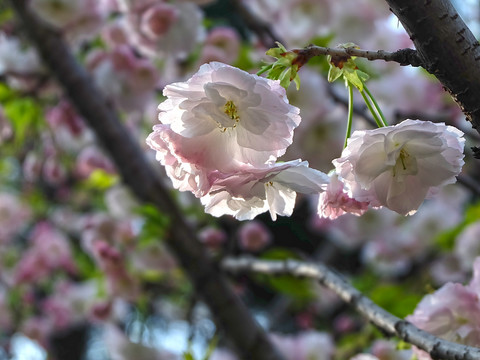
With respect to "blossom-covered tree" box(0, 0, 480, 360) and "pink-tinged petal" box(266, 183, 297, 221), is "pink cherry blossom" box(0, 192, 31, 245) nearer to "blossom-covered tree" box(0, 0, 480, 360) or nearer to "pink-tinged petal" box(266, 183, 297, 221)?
"blossom-covered tree" box(0, 0, 480, 360)

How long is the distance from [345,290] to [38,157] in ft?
5.03

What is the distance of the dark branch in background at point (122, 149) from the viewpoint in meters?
1.59

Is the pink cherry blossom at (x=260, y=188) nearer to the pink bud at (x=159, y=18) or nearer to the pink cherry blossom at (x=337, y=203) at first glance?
the pink cherry blossom at (x=337, y=203)

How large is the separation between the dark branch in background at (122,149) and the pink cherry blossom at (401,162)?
1014 mm

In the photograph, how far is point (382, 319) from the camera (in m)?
0.77

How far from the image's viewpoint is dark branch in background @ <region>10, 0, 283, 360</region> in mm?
1591

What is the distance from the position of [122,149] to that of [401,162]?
1.19 m

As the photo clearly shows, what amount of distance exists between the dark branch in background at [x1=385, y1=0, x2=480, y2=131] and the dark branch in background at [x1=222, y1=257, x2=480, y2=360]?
0.82ft

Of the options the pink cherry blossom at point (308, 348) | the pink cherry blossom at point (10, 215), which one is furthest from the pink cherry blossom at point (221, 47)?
the pink cherry blossom at point (10, 215)

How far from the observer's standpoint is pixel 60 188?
315cm

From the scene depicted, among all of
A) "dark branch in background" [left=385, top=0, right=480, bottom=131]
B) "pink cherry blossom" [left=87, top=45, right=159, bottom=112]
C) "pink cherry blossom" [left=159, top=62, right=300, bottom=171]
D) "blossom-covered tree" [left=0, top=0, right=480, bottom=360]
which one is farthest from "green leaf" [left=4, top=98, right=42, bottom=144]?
"dark branch in background" [left=385, top=0, right=480, bottom=131]

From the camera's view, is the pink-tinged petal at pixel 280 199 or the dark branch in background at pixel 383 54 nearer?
the dark branch in background at pixel 383 54

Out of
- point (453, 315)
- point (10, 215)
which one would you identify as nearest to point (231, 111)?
point (453, 315)

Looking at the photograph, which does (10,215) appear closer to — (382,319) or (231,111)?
(382,319)
